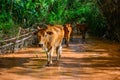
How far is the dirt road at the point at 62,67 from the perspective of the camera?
10047 mm

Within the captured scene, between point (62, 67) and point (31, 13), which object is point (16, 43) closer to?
point (62, 67)

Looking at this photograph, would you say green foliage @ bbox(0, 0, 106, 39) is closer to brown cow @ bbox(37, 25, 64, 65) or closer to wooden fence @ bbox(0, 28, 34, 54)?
wooden fence @ bbox(0, 28, 34, 54)

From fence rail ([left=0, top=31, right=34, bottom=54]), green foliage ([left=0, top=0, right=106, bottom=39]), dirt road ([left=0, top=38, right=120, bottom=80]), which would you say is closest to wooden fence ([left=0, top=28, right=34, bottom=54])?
fence rail ([left=0, top=31, right=34, bottom=54])

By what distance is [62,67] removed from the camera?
1162 centimetres

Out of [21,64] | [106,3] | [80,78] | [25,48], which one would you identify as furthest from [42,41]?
[106,3]

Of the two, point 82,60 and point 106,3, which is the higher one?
point 106,3

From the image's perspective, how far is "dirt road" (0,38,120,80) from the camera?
10047mm

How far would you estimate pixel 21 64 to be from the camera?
12016 mm

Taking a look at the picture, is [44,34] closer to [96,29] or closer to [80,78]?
[80,78]

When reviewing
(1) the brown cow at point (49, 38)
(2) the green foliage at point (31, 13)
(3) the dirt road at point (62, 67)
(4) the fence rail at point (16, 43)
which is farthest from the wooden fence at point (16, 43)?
(1) the brown cow at point (49, 38)

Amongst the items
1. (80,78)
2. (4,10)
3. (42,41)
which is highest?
(4,10)

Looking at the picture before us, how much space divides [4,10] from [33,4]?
6.09 ft

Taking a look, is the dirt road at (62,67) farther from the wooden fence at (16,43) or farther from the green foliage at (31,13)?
the green foliage at (31,13)

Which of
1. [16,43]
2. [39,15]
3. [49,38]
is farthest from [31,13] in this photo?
[49,38]
